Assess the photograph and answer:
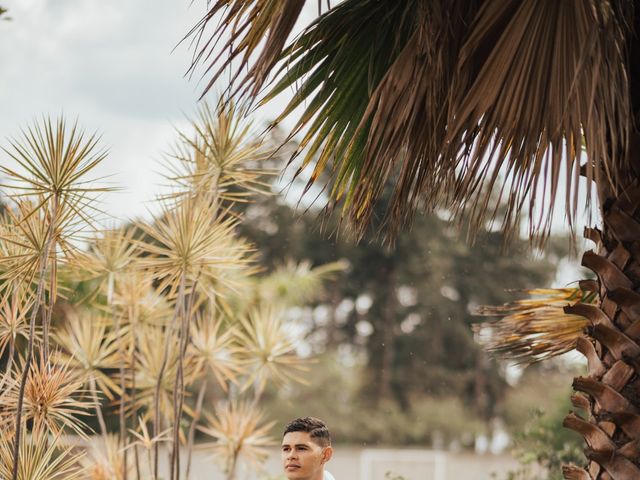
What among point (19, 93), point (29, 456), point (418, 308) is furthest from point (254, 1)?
point (19, 93)

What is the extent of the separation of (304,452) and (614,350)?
1410 mm

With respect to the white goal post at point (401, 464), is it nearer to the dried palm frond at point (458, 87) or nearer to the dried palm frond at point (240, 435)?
the dried palm frond at point (240, 435)

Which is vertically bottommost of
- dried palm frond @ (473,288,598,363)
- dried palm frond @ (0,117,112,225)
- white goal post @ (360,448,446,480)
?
white goal post @ (360,448,446,480)

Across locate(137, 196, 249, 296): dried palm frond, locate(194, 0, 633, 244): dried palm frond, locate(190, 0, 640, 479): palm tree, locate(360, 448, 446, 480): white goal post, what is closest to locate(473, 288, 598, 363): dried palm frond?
locate(190, 0, 640, 479): palm tree

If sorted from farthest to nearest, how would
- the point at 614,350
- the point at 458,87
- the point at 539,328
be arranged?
1. the point at 539,328
2. the point at 458,87
3. the point at 614,350

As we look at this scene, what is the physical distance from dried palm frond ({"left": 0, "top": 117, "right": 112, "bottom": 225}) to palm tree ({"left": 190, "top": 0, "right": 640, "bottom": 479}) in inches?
52.4

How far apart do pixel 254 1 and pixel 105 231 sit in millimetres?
2780

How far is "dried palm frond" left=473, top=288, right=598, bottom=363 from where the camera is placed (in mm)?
4090

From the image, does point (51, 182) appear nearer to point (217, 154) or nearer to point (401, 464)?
point (217, 154)

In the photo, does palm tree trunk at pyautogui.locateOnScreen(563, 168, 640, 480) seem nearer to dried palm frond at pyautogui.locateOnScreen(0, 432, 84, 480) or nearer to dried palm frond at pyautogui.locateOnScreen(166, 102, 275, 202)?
dried palm frond at pyautogui.locateOnScreen(0, 432, 84, 480)

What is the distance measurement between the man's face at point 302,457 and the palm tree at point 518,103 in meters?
1.02

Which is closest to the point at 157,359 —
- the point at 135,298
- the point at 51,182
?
the point at 135,298

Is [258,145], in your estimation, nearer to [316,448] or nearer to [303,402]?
[316,448]

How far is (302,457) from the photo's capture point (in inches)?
145
